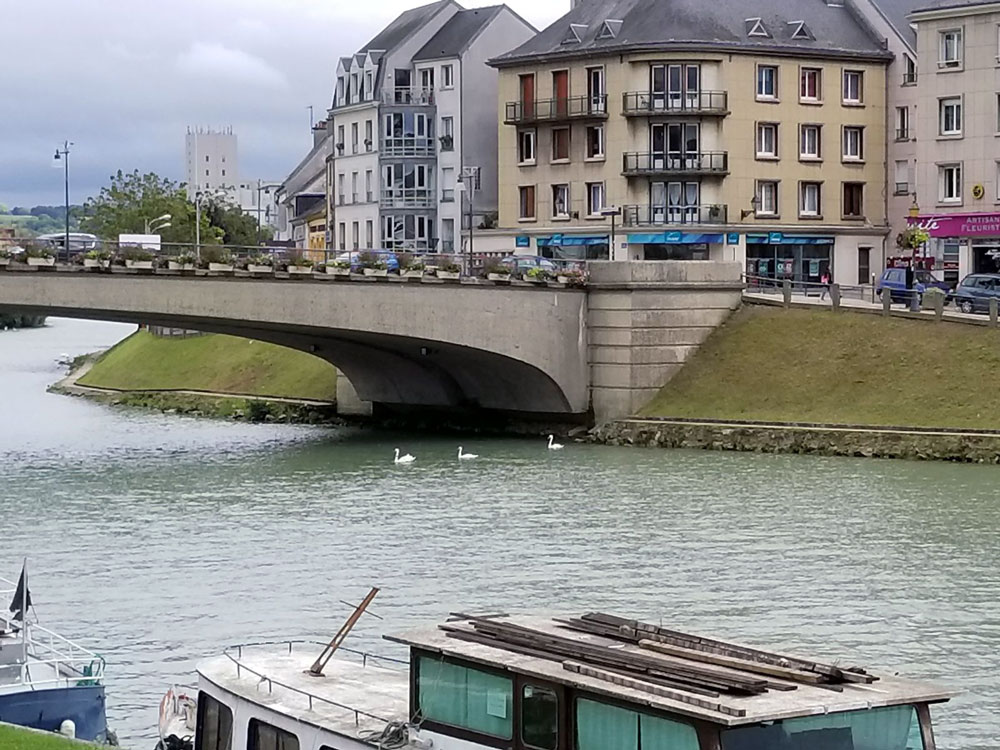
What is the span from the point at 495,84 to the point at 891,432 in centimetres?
5139

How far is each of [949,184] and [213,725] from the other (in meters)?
76.0

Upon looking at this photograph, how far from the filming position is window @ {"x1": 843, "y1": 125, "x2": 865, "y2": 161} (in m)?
99.1

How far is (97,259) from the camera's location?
67.7 metres

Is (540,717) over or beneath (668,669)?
beneath

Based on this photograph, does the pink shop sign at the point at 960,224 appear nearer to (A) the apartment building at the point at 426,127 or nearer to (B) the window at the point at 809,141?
(B) the window at the point at 809,141

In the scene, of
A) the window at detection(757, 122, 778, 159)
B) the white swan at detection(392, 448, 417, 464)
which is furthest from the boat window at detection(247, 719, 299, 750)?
the window at detection(757, 122, 778, 159)

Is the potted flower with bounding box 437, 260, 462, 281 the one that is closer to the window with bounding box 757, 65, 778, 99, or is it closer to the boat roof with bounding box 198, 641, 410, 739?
the window with bounding box 757, 65, 778, 99

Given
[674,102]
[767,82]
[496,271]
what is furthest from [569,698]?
[767,82]

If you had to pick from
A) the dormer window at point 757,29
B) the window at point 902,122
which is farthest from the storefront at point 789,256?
the dormer window at point 757,29

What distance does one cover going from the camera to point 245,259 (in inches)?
2781

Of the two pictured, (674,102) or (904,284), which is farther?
(674,102)

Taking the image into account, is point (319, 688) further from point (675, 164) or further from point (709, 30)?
point (709, 30)

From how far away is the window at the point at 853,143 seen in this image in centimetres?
9906

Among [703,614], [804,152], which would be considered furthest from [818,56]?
[703,614]
